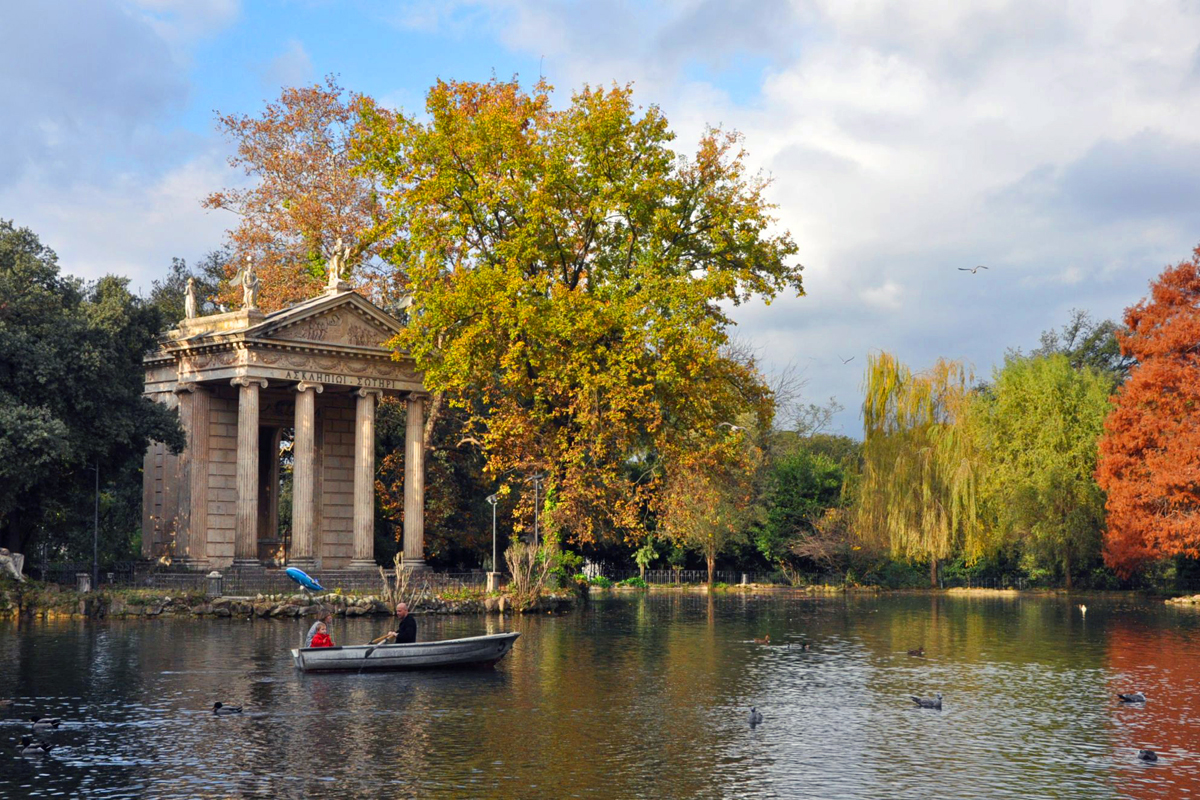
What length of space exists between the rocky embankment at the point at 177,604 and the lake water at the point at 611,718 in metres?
2.91

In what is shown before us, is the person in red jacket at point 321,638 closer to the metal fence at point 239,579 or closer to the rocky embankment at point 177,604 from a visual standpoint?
the rocky embankment at point 177,604

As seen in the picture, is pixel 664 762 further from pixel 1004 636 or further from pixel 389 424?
pixel 389 424

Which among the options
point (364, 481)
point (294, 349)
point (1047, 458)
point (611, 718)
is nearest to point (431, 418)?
point (364, 481)

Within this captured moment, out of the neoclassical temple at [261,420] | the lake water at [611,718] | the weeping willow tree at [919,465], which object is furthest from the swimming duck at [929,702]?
the weeping willow tree at [919,465]

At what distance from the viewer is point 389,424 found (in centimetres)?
5925

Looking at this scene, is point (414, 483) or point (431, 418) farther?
point (431, 418)

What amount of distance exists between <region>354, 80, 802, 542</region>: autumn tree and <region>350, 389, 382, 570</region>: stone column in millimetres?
4062

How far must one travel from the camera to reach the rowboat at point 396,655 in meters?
26.0

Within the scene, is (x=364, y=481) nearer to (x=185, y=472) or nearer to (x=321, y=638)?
(x=185, y=472)

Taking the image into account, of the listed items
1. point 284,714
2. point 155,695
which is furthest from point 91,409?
point 284,714

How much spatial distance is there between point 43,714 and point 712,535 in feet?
178

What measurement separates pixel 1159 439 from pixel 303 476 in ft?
126

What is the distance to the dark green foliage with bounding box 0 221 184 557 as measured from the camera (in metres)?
39.6

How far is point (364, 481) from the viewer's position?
168ft
